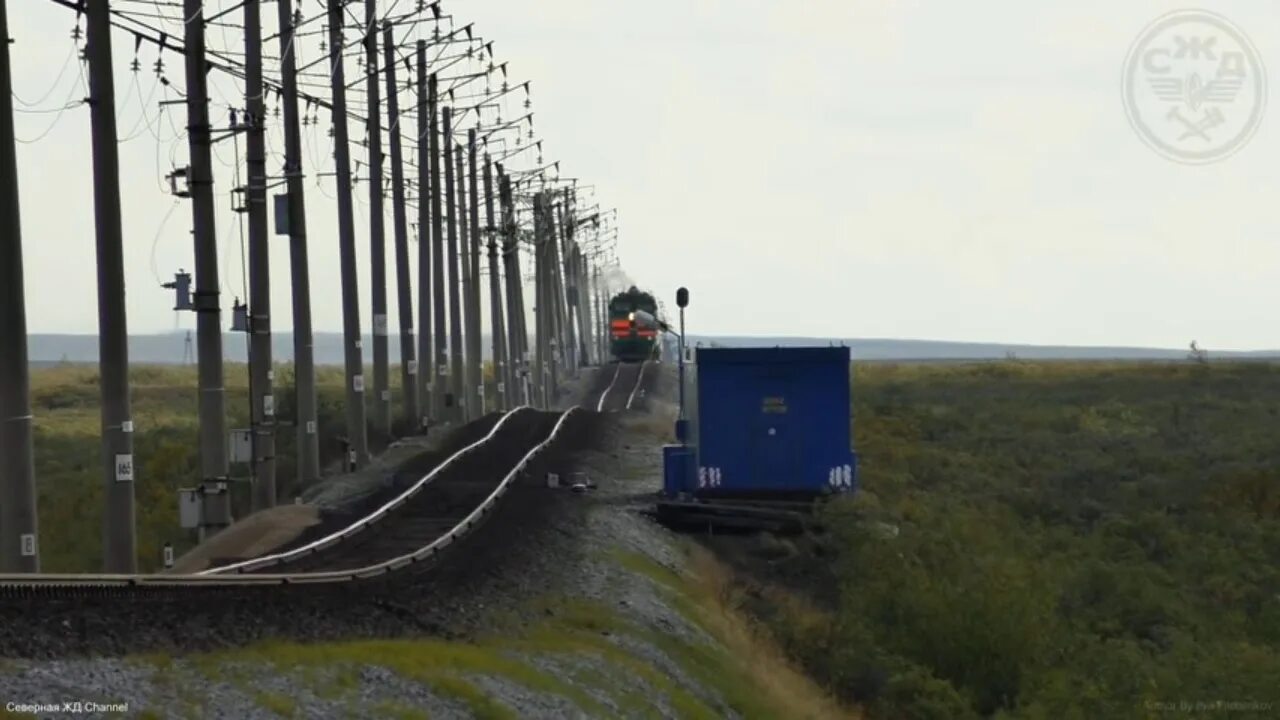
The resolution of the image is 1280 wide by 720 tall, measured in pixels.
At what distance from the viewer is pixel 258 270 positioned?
134 ft

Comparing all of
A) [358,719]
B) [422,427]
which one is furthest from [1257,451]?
[358,719]

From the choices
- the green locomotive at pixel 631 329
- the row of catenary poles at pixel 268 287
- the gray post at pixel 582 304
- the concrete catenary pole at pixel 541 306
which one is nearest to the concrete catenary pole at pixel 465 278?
the row of catenary poles at pixel 268 287

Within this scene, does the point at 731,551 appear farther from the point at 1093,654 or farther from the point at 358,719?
the point at 358,719

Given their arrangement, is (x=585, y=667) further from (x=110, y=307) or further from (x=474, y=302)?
(x=474, y=302)

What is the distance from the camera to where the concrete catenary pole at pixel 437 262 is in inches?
2749

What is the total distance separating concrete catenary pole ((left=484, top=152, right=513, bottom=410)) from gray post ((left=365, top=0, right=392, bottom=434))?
30.5 meters

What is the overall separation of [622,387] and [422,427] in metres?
50.4

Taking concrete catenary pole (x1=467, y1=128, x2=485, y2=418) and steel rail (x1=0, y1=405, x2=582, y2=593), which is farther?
concrete catenary pole (x1=467, y1=128, x2=485, y2=418)

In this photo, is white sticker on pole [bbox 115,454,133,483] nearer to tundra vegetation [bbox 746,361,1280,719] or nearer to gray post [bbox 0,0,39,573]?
gray post [bbox 0,0,39,573]

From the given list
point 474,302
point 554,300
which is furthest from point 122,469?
point 554,300

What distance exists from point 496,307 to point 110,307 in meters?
63.4

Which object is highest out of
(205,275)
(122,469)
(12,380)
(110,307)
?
(205,275)

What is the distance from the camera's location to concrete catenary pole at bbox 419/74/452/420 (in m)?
69.8

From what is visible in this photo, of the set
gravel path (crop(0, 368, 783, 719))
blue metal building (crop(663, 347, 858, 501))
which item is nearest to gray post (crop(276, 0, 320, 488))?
blue metal building (crop(663, 347, 858, 501))
